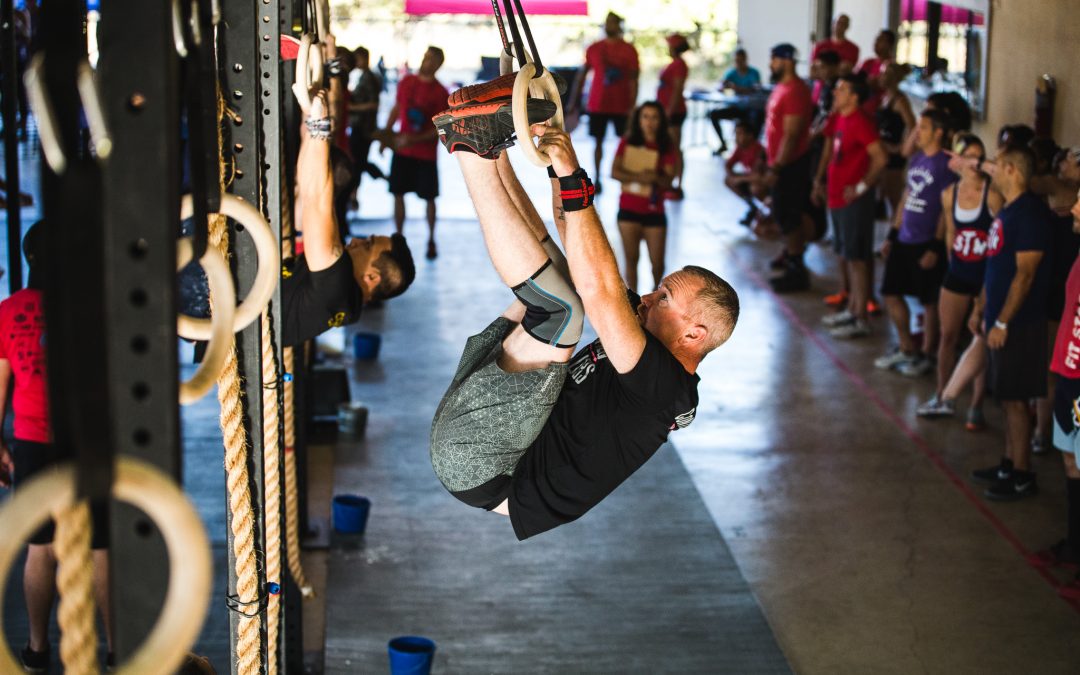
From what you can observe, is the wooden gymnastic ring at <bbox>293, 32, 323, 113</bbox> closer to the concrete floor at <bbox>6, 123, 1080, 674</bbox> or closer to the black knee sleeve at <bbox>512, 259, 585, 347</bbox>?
the black knee sleeve at <bbox>512, 259, 585, 347</bbox>

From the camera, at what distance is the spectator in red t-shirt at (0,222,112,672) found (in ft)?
13.2

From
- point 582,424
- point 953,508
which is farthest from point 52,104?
point 953,508

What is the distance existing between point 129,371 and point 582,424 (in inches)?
65.4

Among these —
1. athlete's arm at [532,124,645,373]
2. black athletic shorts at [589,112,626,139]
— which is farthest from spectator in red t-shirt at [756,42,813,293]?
athlete's arm at [532,124,645,373]

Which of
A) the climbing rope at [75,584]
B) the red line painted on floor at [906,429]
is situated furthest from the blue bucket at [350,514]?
the climbing rope at [75,584]

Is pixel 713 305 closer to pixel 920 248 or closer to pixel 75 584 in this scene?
pixel 75 584

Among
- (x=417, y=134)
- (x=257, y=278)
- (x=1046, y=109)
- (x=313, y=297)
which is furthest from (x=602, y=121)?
(x=257, y=278)

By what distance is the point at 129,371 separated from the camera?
141 centimetres

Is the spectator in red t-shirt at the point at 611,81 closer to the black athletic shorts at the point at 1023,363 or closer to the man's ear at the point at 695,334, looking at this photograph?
the black athletic shorts at the point at 1023,363

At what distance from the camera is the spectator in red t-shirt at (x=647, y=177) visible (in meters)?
8.84

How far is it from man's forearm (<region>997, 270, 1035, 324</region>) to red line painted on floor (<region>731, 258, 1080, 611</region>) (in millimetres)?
938

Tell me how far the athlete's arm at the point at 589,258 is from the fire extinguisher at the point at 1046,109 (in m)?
6.28

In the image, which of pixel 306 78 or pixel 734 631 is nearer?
pixel 306 78

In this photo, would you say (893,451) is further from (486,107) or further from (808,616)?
(486,107)
